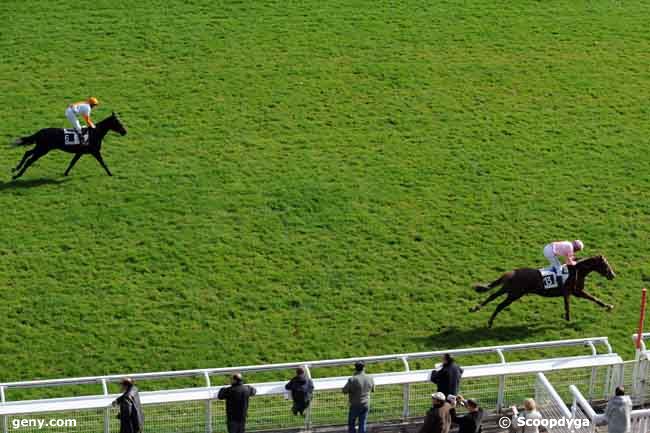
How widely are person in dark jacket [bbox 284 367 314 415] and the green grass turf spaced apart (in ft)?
9.88

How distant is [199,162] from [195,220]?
6.93 ft

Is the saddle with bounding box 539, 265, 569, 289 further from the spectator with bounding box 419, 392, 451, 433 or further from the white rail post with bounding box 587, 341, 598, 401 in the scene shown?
the spectator with bounding box 419, 392, 451, 433

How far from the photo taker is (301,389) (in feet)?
39.3

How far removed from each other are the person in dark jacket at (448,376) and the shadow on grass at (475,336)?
3.06 m

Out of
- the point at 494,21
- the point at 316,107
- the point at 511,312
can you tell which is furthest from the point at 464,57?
the point at 511,312

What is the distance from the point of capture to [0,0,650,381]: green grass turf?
15.8m

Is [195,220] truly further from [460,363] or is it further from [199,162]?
[460,363]

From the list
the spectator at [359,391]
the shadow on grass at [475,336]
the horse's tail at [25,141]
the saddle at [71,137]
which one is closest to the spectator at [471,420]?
the spectator at [359,391]

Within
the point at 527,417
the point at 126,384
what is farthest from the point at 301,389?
the point at 527,417

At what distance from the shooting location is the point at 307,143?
826 inches

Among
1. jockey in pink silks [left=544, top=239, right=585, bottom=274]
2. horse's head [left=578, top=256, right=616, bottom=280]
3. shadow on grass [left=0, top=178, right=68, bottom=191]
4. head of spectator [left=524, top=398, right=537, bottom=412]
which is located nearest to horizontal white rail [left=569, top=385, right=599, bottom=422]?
head of spectator [left=524, top=398, right=537, bottom=412]

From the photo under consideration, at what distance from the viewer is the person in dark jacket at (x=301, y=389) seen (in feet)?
39.3

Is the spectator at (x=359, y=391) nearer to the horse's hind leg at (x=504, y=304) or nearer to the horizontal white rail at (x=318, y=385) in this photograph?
the horizontal white rail at (x=318, y=385)

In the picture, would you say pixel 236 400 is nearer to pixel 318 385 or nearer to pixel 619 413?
pixel 318 385
